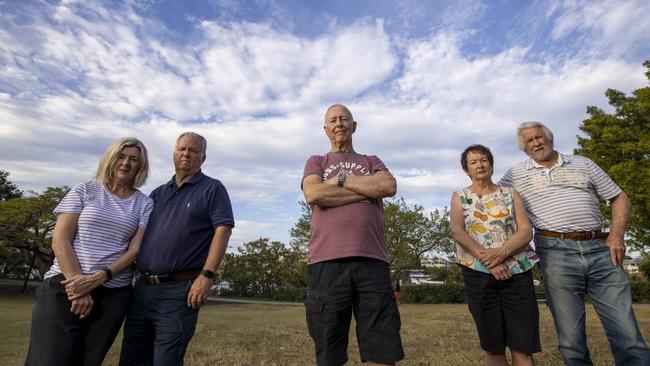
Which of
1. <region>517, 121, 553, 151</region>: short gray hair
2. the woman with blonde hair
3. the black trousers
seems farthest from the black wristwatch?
<region>517, 121, 553, 151</region>: short gray hair

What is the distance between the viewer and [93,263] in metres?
2.71

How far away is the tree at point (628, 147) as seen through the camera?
12.3m

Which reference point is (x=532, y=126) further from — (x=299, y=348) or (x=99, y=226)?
(x=299, y=348)

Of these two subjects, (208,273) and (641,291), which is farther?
(641,291)

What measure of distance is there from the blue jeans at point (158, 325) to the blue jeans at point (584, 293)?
275 centimetres

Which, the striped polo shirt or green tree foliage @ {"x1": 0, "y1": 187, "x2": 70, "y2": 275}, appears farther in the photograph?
green tree foliage @ {"x1": 0, "y1": 187, "x2": 70, "y2": 275}

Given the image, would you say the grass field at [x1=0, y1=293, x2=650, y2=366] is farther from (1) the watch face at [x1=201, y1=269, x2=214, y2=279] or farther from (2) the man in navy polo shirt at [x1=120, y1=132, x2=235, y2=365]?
(1) the watch face at [x1=201, y1=269, x2=214, y2=279]

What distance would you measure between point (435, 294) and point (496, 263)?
26730mm

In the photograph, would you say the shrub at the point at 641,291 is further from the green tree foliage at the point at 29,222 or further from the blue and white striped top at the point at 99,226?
the green tree foliage at the point at 29,222

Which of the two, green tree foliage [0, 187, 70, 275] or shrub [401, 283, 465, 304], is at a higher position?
green tree foliage [0, 187, 70, 275]

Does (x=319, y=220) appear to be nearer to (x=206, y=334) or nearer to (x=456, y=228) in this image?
(x=456, y=228)

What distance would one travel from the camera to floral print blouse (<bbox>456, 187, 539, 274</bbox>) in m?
3.07

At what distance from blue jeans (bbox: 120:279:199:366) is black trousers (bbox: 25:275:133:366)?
159mm

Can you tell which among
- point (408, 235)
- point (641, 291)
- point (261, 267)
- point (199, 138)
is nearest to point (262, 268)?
point (261, 267)
